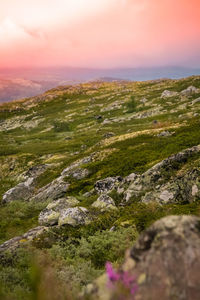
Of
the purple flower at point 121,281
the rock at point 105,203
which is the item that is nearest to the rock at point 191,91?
the rock at point 105,203

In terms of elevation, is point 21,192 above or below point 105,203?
below

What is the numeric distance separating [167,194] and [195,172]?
305cm

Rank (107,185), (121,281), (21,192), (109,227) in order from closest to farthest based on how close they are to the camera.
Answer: (121,281) < (109,227) < (107,185) < (21,192)

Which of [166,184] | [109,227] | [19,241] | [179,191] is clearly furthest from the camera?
[166,184]

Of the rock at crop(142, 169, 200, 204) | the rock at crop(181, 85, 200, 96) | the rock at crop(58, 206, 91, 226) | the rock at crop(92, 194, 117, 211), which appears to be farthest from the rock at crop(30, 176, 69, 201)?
the rock at crop(181, 85, 200, 96)

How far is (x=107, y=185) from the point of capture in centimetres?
A: 2773

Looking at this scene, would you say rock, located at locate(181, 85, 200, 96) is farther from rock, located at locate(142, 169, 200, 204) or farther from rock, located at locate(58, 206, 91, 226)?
rock, located at locate(58, 206, 91, 226)

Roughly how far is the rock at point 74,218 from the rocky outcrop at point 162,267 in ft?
44.0

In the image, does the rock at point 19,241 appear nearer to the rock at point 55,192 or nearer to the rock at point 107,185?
the rock at point 107,185

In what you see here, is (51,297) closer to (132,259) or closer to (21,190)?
(132,259)

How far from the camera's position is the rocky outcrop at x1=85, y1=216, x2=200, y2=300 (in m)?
4.40

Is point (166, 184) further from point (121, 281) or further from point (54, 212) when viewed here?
point (121, 281)

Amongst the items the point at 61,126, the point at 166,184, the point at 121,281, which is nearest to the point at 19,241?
the point at 121,281

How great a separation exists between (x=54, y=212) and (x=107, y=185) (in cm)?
794
